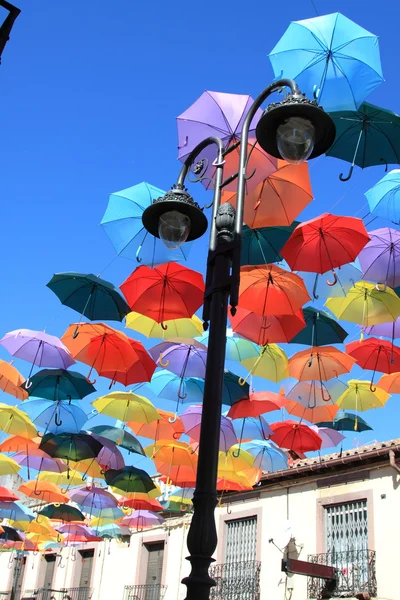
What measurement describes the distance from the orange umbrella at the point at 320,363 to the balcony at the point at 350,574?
→ 6.27m

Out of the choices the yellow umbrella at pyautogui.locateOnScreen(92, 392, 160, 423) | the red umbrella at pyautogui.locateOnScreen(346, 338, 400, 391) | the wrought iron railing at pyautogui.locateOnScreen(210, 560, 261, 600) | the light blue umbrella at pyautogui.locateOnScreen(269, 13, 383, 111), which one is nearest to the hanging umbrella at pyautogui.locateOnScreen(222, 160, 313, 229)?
the light blue umbrella at pyautogui.locateOnScreen(269, 13, 383, 111)

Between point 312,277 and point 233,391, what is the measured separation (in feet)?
11.1

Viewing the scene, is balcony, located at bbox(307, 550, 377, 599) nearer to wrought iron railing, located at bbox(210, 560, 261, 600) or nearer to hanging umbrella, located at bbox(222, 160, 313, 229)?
wrought iron railing, located at bbox(210, 560, 261, 600)

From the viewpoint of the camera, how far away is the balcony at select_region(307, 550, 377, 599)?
50.6ft

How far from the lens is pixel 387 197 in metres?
9.45

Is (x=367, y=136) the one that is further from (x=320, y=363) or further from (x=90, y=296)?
(x=90, y=296)

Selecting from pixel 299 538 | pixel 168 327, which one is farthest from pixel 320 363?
pixel 299 538

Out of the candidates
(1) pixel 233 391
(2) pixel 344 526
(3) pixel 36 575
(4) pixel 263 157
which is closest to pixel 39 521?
(3) pixel 36 575

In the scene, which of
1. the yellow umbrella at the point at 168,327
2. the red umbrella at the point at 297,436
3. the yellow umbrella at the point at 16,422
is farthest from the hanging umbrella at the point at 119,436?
the yellow umbrella at the point at 168,327

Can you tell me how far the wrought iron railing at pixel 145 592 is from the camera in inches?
874

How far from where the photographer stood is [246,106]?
27.6 feet

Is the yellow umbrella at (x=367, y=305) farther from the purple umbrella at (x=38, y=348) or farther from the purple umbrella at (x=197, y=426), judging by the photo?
the purple umbrella at (x=38, y=348)

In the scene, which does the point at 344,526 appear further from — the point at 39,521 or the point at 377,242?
the point at 39,521

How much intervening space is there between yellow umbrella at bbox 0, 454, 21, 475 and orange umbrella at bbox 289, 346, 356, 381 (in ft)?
30.2
